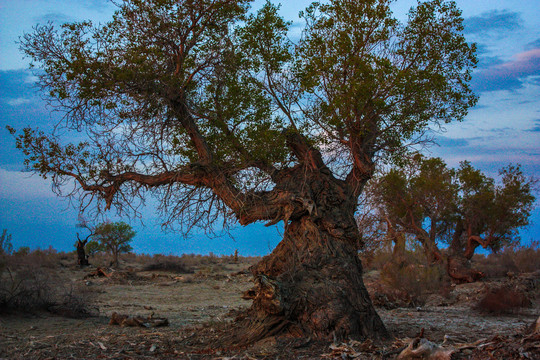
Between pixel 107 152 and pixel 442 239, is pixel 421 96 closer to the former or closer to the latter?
pixel 107 152

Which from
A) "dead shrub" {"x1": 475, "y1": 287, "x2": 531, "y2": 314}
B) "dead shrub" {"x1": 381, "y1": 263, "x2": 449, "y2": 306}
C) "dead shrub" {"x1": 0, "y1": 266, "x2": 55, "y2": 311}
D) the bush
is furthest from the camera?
the bush

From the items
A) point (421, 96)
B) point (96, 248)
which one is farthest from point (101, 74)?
point (96, 248)

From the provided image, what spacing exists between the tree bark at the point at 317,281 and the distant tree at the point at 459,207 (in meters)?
14.5

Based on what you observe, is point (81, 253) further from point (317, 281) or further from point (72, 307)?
point (317, 281)

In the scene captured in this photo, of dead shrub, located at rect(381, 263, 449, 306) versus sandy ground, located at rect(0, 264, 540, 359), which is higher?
dead shrub, located at rect(381, 263, 449, 306)

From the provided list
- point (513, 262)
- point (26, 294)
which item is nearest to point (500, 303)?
point (26, 294)

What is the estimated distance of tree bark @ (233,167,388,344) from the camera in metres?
8.56

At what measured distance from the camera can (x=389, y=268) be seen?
61.5ft

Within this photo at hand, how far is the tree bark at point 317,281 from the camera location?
8.56 m

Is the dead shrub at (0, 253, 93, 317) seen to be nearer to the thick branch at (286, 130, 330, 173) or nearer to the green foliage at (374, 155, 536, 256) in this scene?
the thick branch at (286, 130, 330, 173)

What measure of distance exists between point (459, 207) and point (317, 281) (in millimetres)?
20490

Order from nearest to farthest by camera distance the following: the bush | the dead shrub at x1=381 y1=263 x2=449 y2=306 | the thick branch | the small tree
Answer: the thick branch
the dead shrub at x1=381 y1=263 x2=449 y2=306
the bush
the small tree

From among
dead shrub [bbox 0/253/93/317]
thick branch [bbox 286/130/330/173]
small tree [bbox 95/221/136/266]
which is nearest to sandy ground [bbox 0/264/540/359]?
dead shrub [bbox 0/253/93/317]

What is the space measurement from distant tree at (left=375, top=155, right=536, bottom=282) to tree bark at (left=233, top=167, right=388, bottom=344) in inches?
570
